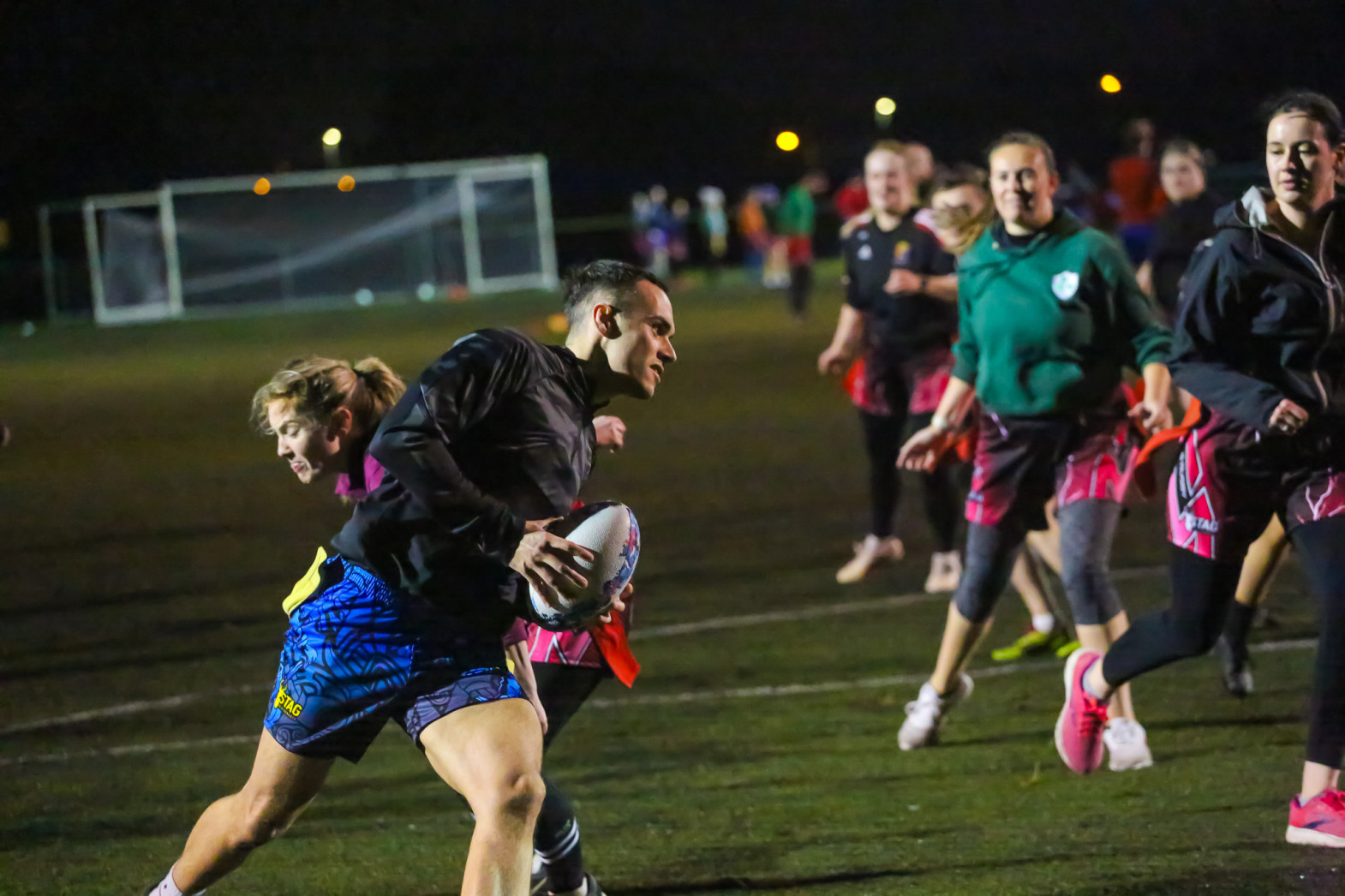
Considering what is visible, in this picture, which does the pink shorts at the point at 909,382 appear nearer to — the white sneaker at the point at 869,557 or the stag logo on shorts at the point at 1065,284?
the white sneaker at the point at 869,557

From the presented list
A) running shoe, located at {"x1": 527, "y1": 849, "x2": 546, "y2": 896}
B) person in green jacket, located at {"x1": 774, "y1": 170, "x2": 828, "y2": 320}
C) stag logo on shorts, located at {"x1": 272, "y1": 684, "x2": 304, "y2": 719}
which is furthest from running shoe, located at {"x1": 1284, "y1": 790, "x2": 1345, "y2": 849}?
person in green jacket, located at {"x1": 774, "y1": 170, "x2": 828, "y2": 320}

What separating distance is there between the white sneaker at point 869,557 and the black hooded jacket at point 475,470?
5.34 metres

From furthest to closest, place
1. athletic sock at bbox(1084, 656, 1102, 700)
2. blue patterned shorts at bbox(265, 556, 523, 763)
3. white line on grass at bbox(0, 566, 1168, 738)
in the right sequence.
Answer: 1. white line on grass at bbox(0, 566, 1168, 738)
2. athletic sock at bbox(1084, 656, 1102, 700)
3. blue patterned shorts at bbox(265, 556, 523, 763)

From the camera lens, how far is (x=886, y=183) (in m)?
8.61

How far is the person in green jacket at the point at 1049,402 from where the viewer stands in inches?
229

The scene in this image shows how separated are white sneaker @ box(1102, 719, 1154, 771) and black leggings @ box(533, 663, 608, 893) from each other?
2.03 metres

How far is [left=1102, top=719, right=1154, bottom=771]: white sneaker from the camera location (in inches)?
223

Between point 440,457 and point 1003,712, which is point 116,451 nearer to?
point 1003,712

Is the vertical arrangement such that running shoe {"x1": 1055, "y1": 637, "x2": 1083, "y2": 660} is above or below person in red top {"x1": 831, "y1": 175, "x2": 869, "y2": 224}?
below

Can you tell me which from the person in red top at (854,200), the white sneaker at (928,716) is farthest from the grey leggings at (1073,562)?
the person in red top at (854,200)

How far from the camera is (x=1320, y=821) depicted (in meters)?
4.70

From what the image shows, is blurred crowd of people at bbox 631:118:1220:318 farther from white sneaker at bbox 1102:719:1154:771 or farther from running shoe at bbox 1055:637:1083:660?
white sneaker at bbox 1102:719:1154:771

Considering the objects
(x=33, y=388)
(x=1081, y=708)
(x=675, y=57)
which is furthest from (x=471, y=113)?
(x=1081, y=708)

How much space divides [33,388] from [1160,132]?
2749cm
